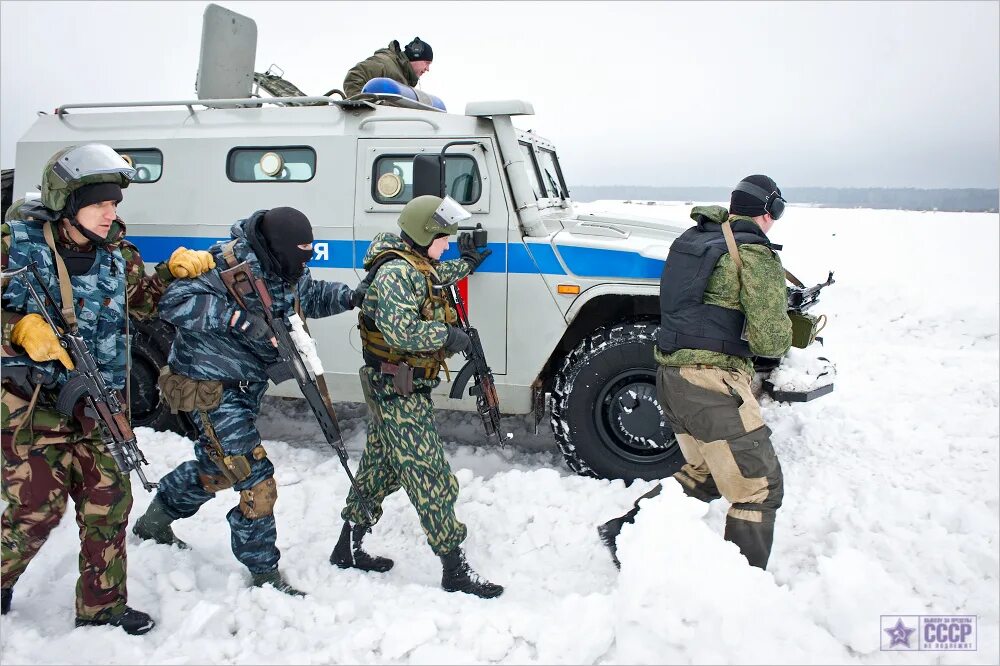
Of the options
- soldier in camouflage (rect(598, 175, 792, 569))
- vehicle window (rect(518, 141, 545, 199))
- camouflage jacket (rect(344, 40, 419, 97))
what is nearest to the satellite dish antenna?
camouflage jacket (rect(344, 40, 419, 97))

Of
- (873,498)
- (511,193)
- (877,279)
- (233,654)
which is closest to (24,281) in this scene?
(233,654)

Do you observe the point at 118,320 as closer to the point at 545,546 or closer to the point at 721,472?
the point at 545,546

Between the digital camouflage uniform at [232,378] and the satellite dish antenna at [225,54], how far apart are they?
284cm

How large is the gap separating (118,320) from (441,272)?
1386 mm

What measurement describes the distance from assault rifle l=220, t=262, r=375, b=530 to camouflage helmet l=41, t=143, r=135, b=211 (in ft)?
1.90

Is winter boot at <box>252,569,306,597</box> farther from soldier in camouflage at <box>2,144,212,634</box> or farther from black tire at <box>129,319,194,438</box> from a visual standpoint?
black tire at <box>129,319,194,438</box>

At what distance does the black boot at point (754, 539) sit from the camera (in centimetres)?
277

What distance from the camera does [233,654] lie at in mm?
2520

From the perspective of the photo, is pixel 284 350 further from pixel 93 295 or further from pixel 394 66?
pixel 394 66

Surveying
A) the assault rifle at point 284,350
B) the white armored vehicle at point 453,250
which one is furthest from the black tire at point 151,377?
the assault rifle at point 284,350

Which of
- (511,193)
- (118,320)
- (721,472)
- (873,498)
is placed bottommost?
(873,498)

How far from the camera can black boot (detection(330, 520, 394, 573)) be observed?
3291 millimetres

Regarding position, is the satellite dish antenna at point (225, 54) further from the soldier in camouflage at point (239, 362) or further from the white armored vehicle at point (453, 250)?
the soldier in camouflage at point (239, 362)

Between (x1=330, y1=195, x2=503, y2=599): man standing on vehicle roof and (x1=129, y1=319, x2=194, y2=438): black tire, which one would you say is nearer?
(x1=330, y1=195, x2=503, y2=599): man standing on vehicle roof
